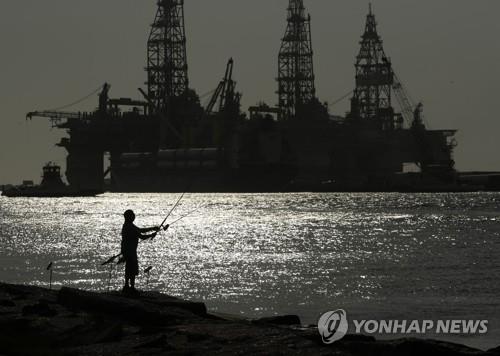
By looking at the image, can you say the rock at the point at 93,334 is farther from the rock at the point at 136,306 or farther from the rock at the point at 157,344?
the rock at the point at 136,306

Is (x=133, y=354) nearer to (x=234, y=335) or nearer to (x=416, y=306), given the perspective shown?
(x=234, y=335)

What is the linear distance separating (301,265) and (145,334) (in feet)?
87.6

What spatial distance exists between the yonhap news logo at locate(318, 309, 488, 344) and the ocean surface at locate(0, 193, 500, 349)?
431mm

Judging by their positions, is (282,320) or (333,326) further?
(333,326)

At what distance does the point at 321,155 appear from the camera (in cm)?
19875

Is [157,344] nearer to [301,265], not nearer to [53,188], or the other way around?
[301,265]

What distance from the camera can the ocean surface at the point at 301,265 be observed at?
26.8 metres

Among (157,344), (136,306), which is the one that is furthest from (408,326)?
(157,344)

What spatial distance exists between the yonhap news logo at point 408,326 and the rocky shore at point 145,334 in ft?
10.9

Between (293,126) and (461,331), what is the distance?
174976mm

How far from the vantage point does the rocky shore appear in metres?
13.4

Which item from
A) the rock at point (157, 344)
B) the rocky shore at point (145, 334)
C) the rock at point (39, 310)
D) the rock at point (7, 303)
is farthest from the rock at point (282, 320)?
the rock at point (157, 344)

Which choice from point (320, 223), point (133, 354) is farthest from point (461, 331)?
point (320, 223)

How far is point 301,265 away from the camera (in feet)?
135
